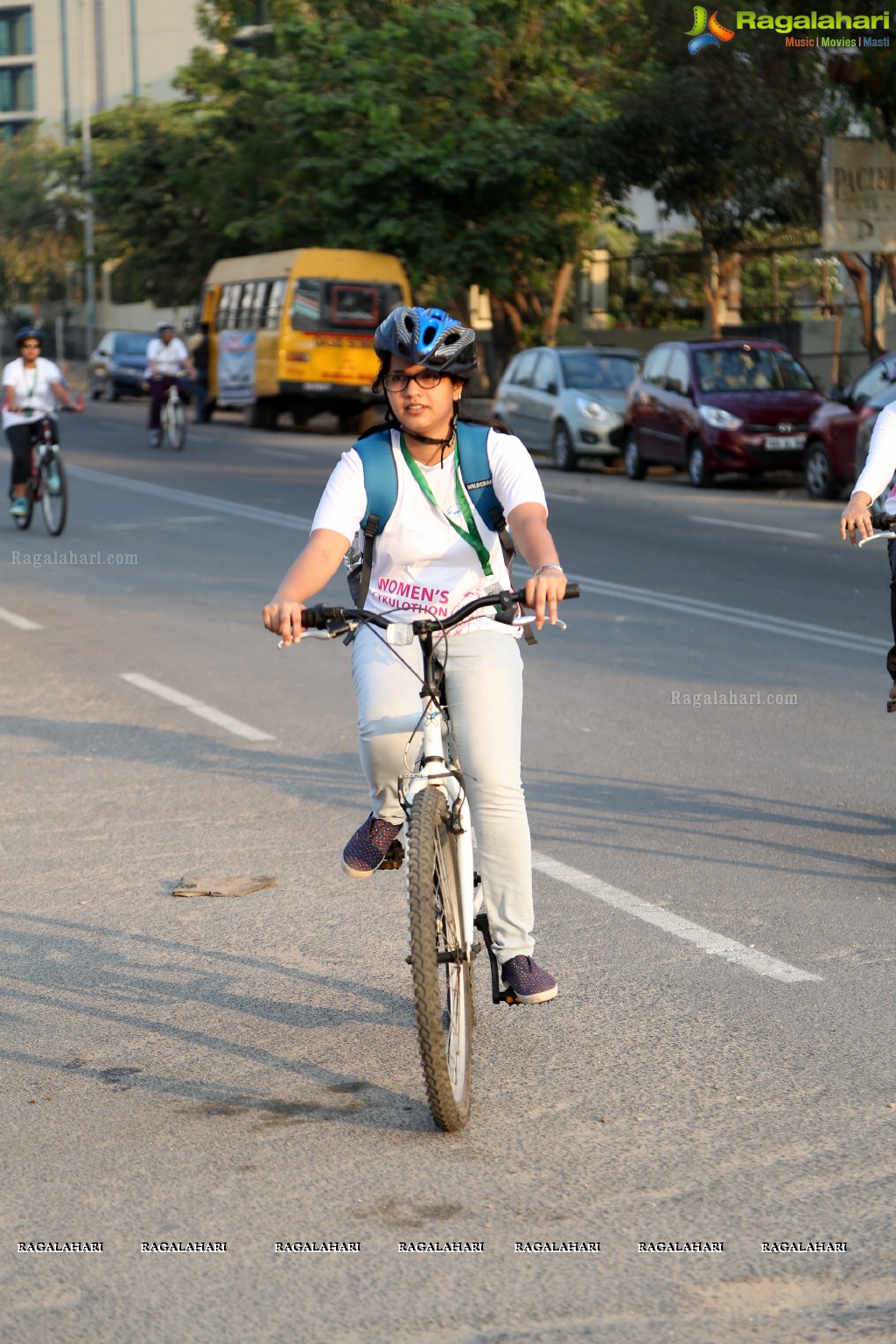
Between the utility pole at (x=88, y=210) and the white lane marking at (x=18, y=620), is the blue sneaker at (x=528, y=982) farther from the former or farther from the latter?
the utility pole at (x=88, y=210)

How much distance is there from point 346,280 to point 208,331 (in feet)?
15.6

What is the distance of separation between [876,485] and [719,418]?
15.9 metres

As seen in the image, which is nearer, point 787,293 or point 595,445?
point 595,445

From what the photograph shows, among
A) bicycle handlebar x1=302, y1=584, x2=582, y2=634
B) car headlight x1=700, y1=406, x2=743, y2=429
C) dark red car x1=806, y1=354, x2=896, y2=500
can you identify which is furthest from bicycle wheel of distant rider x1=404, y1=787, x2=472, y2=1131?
car headlight x1=700, y1=406, x2=743, y2=429

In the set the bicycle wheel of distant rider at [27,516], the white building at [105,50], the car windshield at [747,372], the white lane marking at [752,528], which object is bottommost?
the white lane marking at [752,528]

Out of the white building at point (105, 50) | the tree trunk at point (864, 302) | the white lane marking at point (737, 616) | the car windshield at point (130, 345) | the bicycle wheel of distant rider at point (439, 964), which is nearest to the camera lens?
the bicycle wheel of distant rider at point (439, 964)

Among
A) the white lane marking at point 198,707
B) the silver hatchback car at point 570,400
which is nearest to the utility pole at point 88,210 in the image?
the silver hatchback car at point 570,400

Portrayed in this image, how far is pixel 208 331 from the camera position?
36.8m

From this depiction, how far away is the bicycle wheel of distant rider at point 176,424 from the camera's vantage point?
28.0m

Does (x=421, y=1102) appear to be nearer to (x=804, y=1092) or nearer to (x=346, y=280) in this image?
(x=804, y=1092)

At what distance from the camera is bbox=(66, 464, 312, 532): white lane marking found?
716 inches

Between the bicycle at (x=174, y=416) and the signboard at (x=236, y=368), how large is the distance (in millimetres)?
6145

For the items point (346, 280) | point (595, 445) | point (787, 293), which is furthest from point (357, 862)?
point (787, 293)

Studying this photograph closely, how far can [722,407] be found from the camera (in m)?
21.9
